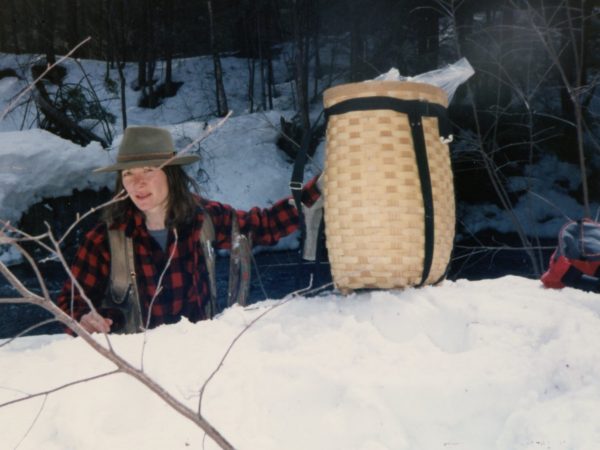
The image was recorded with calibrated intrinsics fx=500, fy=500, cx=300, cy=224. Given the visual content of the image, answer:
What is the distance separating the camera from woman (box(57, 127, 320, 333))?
2.52m

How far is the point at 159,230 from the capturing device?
8.92ft

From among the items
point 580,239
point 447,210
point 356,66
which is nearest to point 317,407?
point 447,210

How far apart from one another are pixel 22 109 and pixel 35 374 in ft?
36.8

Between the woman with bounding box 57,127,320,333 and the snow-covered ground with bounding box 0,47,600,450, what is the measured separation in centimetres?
71

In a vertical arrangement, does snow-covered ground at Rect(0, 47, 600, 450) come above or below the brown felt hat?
below

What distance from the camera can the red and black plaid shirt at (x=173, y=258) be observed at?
2.56 m

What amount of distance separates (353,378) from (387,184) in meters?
0.79

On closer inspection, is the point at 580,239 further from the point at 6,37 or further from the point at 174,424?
the point at 6,37

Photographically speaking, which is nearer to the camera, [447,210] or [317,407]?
[317,407]

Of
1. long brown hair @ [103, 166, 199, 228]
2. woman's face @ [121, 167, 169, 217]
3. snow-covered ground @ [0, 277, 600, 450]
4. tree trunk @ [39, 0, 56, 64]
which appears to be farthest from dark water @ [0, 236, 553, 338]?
tree trunk @ [39, 0, 56, 64]

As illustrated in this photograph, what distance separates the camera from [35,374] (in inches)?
54.6

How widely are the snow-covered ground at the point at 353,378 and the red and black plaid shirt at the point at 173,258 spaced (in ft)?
2.31

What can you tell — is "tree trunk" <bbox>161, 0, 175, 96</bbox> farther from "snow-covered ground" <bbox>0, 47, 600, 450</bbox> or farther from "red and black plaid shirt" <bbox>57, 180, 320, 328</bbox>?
"snow-covered ground" <bbox>0, 47, 600, 450</bbox>

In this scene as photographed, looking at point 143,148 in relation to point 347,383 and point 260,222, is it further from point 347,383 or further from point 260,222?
point 347,383
